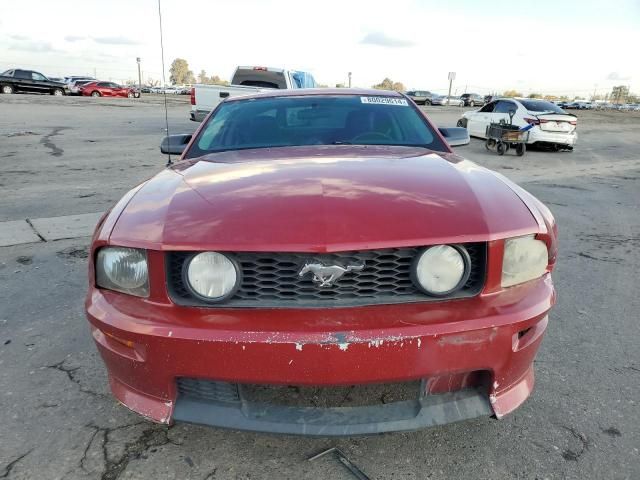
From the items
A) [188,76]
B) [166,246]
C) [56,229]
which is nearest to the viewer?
[166,246]

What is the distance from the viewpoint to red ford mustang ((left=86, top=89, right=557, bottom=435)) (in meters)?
1.61

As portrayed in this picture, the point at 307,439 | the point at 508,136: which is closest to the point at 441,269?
the point at 307,439

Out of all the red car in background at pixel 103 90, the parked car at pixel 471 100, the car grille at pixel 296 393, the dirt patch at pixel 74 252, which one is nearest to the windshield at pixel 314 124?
the car grille at pixel 296 393

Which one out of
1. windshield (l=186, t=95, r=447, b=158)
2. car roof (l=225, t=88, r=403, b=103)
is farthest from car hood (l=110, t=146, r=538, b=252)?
car roof (l=225, t=88, r=403, b=103)

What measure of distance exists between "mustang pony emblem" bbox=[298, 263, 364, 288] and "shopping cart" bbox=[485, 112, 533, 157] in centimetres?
1120

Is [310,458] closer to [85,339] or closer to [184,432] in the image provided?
[184,432]

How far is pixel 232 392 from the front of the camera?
1708 mm

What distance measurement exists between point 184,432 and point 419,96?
179 ft

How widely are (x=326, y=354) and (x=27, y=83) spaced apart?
126 ft

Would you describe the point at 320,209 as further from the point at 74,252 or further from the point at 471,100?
the point at 471,100

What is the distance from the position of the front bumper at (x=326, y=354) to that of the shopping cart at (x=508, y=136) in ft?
35.7

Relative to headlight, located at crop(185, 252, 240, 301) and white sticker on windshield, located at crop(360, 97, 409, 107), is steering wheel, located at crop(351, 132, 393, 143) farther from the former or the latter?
headlight, located at crop(185, 252, 240, 301)

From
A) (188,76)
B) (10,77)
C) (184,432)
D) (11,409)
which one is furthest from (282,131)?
(188,76)

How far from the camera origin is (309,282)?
171 cm
